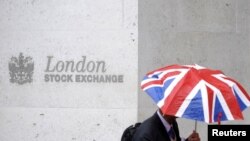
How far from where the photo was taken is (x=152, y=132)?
10.6ft

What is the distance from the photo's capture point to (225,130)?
3.72 metres

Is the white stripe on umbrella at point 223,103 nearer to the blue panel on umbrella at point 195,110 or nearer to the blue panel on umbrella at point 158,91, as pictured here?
the blue panel on umbrella at point 195,110

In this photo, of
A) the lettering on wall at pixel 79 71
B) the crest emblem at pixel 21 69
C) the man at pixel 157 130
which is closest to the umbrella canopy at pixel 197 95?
the man at pixel 157 130

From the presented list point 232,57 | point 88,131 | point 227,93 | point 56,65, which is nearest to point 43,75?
point 56,65

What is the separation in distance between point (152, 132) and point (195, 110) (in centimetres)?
50

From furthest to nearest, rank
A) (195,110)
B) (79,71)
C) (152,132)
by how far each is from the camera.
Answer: (79,71) → (152,132) → (195,110)

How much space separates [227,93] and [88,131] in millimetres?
3231

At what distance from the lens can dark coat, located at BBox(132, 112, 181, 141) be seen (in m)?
3.21

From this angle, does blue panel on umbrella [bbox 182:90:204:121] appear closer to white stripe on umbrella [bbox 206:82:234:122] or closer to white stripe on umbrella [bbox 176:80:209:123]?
white stripe on umbrella [bbox 176:80:209:123]

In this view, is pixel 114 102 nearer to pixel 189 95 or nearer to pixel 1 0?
pixel 1 0

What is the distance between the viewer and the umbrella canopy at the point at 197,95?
2.89 metres

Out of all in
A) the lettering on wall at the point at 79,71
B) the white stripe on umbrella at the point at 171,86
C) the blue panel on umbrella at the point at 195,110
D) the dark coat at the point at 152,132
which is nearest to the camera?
the blue panel on umbrella at the point at 195,110

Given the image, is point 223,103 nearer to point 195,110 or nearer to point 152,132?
point 195,110

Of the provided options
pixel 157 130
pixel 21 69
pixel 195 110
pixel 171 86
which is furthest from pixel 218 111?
pixel 21 69
